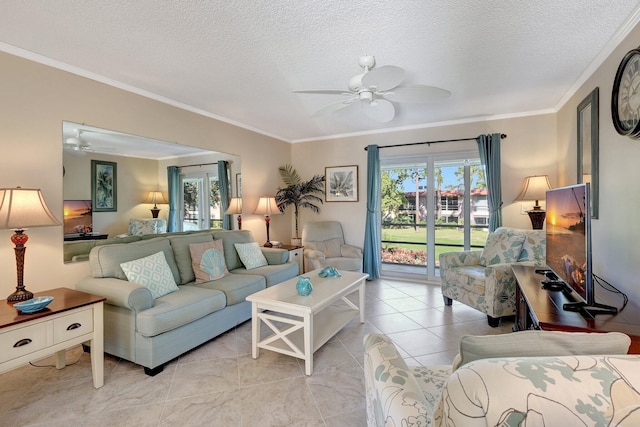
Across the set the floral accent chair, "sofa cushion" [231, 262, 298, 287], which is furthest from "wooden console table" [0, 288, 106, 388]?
the floral accent chair

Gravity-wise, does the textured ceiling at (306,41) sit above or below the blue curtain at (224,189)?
above

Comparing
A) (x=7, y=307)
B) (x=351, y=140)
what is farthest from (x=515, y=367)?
(x=351, y=140)

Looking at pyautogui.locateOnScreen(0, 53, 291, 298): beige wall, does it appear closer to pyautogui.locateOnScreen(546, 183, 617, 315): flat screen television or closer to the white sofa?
the white sofa

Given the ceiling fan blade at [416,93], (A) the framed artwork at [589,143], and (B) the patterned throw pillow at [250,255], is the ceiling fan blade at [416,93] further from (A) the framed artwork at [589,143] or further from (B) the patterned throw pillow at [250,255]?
(B) the patterned throw pillow at [250,255]

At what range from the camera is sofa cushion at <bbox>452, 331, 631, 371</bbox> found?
81 centimetres

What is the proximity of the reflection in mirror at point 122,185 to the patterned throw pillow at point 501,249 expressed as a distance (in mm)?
3484

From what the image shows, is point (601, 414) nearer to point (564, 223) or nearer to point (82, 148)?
point (564, 223)

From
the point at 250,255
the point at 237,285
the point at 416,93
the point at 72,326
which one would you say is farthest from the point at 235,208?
the point at 416,93

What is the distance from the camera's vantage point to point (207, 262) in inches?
127

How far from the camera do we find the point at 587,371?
65 centimetres

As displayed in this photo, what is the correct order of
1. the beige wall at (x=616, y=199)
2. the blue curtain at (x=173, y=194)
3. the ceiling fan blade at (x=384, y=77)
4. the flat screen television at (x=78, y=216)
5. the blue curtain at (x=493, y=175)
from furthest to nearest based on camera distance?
the blue curtain at (x=493, y=175) < the blue curtain at (x=173, y=194) < the flat screen television at (x=78, y=216) < the beige wall at (x=616, y=199) < the ceiling fan blade at (x=384, y=77)

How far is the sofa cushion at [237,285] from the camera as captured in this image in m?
2.91

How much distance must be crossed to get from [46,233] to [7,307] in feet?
2.44

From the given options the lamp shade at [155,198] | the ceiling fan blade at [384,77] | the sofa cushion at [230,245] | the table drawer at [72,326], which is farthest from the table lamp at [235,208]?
the ceiling fan blade at [384,77]
